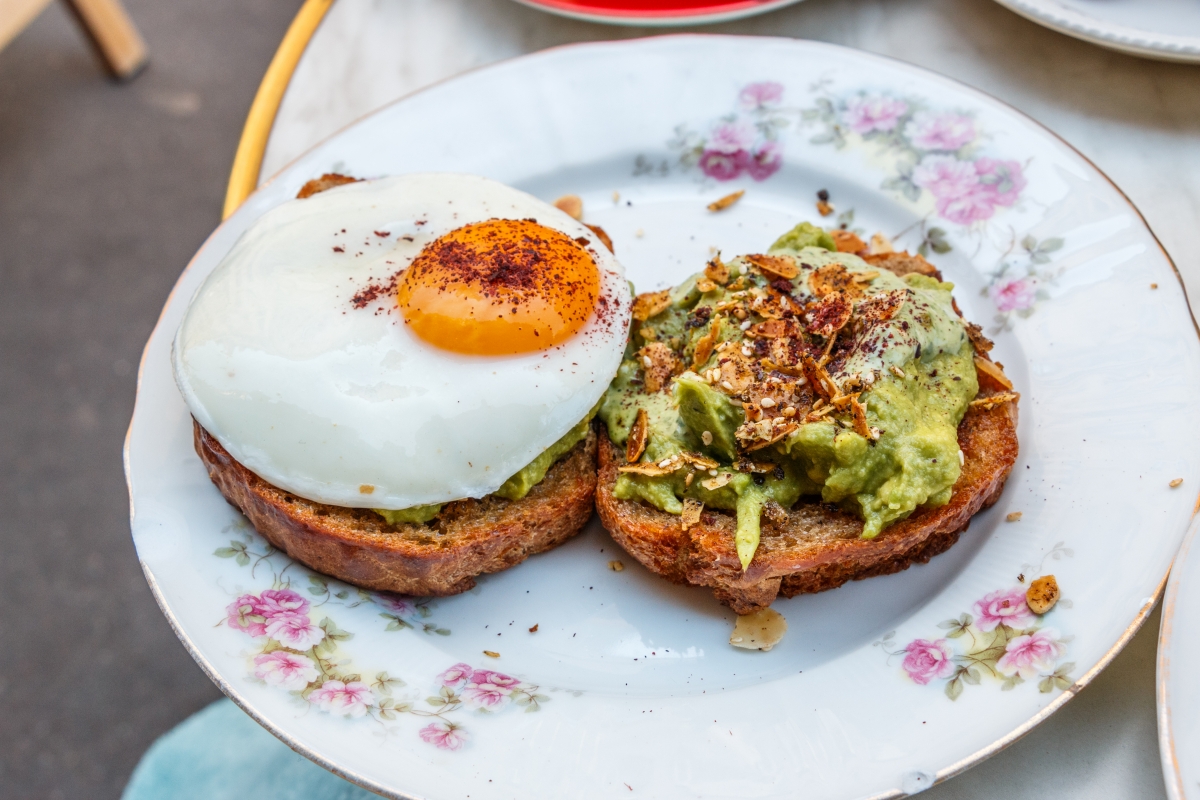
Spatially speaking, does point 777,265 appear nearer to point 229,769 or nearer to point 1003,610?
point 1003,610

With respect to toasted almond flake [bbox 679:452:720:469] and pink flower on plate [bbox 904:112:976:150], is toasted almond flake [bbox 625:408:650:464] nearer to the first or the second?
toasted almond flake [bbox 679:452:720:469]

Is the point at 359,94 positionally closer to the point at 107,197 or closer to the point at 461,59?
the point at 461,59

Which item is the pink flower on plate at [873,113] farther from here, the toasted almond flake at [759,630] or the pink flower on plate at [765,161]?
the toasted almond flake at [759,630]

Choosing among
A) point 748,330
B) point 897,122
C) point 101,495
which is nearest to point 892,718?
point 748,330

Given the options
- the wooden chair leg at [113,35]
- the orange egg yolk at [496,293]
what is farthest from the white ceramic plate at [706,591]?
the wooden chair leg at [113,35]

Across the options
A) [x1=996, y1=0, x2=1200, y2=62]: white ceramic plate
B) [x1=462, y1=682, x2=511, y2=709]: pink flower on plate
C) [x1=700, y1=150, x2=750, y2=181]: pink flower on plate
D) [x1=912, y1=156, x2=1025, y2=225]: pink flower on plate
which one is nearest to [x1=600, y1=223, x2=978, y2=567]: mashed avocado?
[x1=912, y1=156, x2=1025, y2=225]: pink flower on plate

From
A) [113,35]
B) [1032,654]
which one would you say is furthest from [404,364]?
[113,35]
